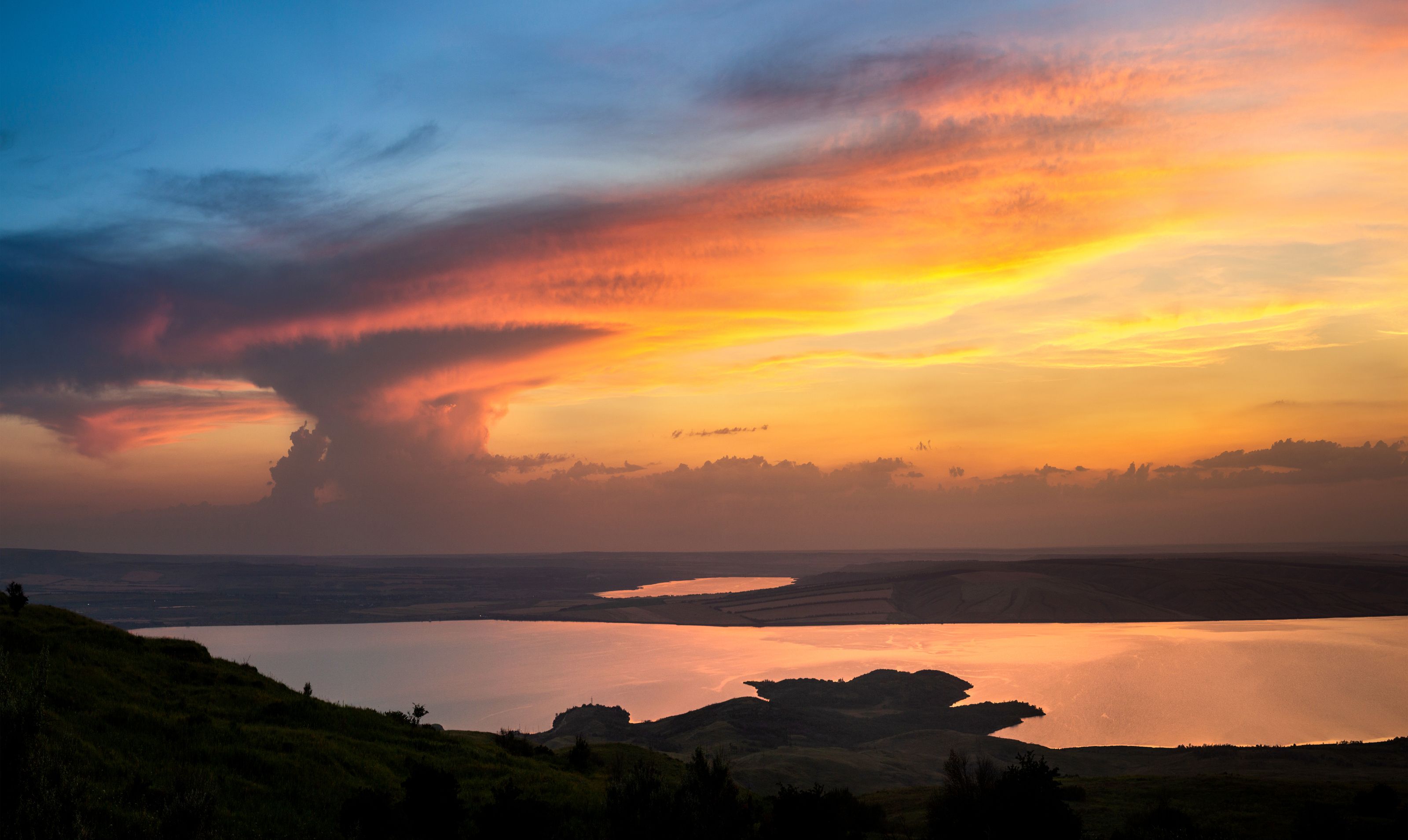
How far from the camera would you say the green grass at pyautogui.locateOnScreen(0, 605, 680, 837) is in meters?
15.9

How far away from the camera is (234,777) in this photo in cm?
1816

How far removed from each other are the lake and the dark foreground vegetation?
46425mm

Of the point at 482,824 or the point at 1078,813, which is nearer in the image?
the point at 482,824

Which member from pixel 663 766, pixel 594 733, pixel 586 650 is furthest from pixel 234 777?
pixel 586 650

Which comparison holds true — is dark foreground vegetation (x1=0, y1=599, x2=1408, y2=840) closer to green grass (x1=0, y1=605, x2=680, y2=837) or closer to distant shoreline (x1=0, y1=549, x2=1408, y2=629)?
green grass (x1=0, y1=605, x2=680, y2=837)

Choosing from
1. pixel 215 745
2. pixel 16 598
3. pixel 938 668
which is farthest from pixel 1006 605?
pixel 215 745

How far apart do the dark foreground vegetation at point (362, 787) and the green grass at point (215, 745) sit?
0.06m

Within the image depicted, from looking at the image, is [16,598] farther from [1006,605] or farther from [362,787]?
[1006,605]

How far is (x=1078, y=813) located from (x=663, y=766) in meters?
13.3

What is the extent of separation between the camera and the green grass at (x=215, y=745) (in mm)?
15945

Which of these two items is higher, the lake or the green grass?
the green grass

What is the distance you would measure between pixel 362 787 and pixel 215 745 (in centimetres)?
335

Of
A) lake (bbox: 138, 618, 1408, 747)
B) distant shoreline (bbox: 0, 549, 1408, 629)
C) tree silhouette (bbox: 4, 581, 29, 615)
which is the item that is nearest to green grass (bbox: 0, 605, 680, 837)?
tree silhouette (bbox: 4, 581, 29, 615)

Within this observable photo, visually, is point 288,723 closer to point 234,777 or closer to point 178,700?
point 178,700
